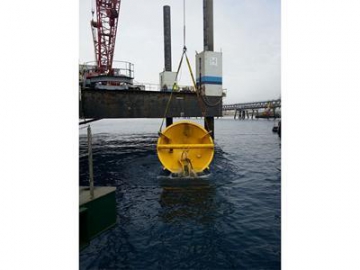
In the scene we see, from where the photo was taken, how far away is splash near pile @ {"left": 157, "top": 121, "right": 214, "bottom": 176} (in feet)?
33.4

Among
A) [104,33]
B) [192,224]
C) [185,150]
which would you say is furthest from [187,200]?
[104,33]

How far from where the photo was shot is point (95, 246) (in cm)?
486

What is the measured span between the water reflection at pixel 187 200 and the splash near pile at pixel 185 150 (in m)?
0.69

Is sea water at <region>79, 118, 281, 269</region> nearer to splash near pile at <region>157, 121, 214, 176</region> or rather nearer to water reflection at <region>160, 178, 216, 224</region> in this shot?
water reflection at <region>160, 178, 216, 224</region>

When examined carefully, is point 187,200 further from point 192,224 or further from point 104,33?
point 104,33

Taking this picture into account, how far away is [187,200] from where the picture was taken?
24.9ft

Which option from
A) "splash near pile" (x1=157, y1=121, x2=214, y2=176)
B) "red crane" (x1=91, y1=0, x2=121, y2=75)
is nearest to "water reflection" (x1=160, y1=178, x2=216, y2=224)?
"splash near pile" (x1=157, y1=121, x2=214, y2=176)

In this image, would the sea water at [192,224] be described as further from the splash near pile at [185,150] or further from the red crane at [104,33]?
the red crane at [104,33]

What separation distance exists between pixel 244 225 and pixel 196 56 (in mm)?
17046

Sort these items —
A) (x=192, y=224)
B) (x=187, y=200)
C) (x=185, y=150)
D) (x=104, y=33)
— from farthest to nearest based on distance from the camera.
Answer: (x=104, y=33) < (x=185, y=150) < (x=187, y=200) < (x=192, y=224)

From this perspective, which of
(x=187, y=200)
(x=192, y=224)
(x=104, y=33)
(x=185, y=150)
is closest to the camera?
(x=192, y=224)

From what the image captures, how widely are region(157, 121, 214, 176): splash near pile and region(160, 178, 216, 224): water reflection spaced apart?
695 mm

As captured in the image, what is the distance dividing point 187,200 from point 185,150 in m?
3.24

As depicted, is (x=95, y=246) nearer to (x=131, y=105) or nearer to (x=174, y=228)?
(x=174, y=228)
